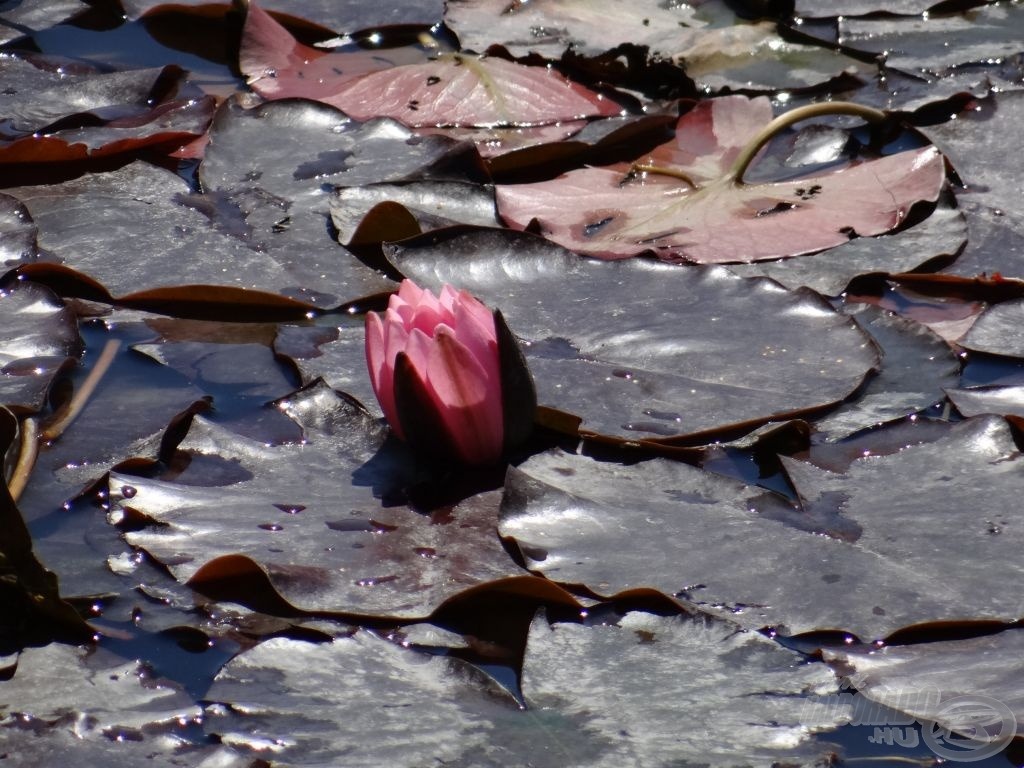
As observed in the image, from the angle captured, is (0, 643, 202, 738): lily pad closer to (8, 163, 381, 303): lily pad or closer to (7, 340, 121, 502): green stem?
(7, 340, 121, 502): green stem

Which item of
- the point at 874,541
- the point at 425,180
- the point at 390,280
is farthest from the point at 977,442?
the point at 425,180

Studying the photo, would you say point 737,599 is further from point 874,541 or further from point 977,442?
point 977,442

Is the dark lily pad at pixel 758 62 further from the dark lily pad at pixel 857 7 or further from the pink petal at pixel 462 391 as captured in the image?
the pink petal at pixel 462 391

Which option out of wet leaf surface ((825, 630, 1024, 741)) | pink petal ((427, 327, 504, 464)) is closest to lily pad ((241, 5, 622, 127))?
pink petal ((427, 327, 504, 464))

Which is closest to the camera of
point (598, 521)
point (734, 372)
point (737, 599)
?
point (737, 599)

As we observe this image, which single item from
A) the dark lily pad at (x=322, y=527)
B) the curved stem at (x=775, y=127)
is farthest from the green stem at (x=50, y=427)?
the curved stem at (x=775, y=127)

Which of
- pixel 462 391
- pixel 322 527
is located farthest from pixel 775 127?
pixel 322 527
